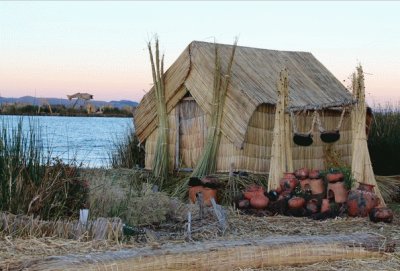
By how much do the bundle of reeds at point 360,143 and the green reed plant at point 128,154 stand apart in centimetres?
515

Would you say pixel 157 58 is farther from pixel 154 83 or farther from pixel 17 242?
pixel 17 242

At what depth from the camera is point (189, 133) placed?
12.5 m

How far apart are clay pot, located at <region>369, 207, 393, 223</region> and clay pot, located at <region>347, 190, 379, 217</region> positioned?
225mm

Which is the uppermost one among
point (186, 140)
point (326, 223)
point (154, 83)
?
point (154, 83)

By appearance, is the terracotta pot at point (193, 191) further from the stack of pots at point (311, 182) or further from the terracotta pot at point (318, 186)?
the terracotta pot at point (318, 186)

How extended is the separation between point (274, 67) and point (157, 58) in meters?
2.11

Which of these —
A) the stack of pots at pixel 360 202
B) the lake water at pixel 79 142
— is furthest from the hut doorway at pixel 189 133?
the stack of pots at pixel 360 202

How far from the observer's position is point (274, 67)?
1314 centimetres

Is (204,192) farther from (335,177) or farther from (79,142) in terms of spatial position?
(79,142)

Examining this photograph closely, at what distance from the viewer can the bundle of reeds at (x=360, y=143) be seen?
32.9 feet

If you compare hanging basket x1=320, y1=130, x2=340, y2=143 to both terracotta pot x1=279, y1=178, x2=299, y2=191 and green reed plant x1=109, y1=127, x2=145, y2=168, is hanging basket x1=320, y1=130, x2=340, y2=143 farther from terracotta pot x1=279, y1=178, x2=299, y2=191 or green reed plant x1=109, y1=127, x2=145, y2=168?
green reed plant x1=109, y1=127, x2=145, y2=168

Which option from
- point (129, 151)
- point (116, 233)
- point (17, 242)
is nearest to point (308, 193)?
point (116, 233)

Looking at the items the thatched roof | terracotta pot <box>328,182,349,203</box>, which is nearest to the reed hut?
the thatched roof

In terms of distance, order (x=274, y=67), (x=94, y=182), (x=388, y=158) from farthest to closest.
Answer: (x=388, y=158)
(x=274, y=67)
(x=94, y=182)
